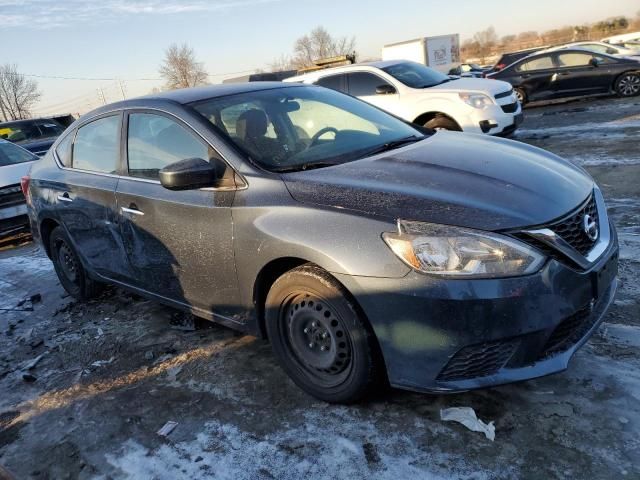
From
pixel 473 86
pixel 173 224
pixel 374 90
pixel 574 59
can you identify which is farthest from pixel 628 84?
pixel 173 224

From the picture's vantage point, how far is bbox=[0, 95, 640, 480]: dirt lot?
2406 mm

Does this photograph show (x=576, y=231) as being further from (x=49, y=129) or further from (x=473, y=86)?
(x=49, y=129)

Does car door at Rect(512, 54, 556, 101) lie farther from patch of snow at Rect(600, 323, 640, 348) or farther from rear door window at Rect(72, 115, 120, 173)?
rear door window at Rect(72, 115, 120, 173)

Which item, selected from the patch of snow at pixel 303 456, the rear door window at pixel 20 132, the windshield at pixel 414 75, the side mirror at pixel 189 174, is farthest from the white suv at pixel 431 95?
the rear door window at pixel 20 132

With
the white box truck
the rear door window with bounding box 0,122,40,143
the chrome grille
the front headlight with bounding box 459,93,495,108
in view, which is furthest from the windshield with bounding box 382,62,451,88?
the white box truck

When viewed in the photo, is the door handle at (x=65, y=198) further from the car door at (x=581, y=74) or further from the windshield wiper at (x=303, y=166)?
the car door at (x=581, y=74)

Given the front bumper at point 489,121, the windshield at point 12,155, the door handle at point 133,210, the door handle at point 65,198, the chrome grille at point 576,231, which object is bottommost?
the front bumper at point 489,121

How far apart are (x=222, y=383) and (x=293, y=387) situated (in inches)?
18.4

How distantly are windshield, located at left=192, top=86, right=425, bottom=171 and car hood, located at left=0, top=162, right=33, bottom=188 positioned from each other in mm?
5910

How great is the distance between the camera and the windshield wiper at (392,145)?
332cm

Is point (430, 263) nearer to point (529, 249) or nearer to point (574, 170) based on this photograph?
point (529, 249)

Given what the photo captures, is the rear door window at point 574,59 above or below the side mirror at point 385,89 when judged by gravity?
below

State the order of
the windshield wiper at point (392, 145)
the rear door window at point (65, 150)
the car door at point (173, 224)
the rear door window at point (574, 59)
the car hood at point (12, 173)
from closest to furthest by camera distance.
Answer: the car door at point (173, 224), the windshield wiper at point (392, 145), the rear door window at point (65, 150), the car hood at point (12, 173), the rear door window at point (574, 59)

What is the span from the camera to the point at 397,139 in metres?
3.61
